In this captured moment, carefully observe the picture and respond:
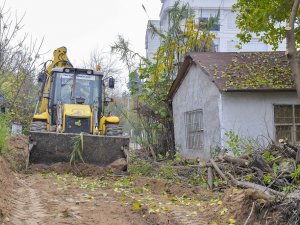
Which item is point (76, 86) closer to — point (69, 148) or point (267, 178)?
point (69, 148)

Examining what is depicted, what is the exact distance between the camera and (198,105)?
61.6ft

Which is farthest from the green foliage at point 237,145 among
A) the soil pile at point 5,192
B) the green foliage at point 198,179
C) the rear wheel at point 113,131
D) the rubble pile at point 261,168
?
the soil pile at point 5,192

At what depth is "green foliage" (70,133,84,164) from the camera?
13.7 metres

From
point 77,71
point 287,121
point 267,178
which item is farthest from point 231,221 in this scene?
point 287,121

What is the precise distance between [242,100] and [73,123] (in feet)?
18.5

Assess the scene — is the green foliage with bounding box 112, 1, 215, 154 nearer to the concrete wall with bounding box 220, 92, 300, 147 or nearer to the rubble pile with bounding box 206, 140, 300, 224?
the concrete wall with bounding box 220, 92, 300, 147

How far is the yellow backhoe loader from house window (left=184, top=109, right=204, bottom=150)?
4099mm

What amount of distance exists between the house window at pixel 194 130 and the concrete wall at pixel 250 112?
2.09 metres

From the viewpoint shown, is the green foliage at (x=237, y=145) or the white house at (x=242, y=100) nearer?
the green foliage at (x=237, y=145)

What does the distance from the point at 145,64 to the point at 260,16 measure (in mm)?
6455

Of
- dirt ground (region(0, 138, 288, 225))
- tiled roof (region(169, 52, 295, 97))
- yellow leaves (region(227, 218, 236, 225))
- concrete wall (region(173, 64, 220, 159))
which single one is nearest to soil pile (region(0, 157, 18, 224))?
dirt ground (region(0, 138, 288, 225))

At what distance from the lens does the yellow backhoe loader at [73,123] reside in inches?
552

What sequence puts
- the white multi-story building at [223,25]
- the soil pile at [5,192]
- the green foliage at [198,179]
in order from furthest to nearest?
the white multi-story building at [223,25] < the green foliage at [198,179] < the soil pile at [5,192]

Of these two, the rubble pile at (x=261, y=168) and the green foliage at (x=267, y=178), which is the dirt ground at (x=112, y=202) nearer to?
the rubble pile at (x=261, y=168)
